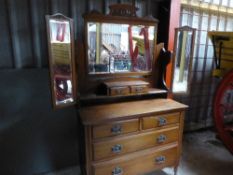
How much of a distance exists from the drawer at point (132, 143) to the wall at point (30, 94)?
54 cm

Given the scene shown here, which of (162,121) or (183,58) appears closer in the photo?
(162,121)

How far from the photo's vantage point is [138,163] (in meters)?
1.68

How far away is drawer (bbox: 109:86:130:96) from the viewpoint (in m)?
→ 1.73

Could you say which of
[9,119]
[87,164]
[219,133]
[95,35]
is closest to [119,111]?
[87,164]

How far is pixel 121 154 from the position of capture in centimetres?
160

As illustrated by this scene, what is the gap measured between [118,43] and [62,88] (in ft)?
2.32

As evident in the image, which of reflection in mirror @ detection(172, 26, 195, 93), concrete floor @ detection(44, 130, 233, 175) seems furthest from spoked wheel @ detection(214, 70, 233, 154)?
reflection in mirror @ detection(172, 26, 195, 93)

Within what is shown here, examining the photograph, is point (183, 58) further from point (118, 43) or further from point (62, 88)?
point (62, 88)

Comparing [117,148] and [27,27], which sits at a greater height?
[27,27]

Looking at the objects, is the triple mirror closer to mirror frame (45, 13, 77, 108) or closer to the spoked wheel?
mirror frame (45, 13, 77, 108)

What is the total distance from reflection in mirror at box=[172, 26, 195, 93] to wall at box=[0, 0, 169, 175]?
0.55 meters

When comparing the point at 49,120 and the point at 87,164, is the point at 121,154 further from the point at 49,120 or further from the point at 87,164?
the point at 49,120

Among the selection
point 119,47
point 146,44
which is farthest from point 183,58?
point 119,47

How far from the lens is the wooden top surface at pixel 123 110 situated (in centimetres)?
147
